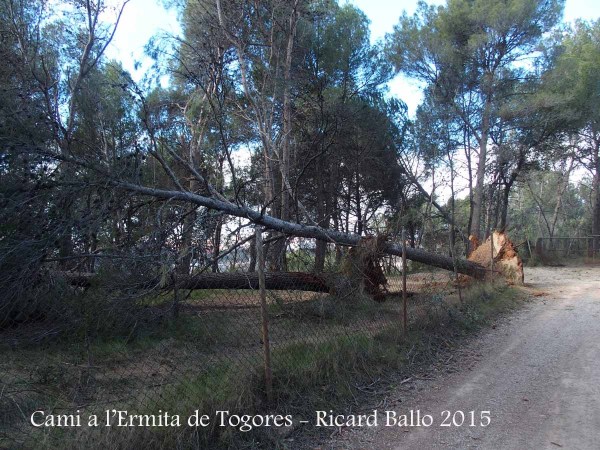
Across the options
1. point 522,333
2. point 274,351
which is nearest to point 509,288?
point 522,333

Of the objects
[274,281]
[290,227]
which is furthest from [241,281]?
[290,227]

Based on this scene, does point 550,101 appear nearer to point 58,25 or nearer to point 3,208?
point 58,25

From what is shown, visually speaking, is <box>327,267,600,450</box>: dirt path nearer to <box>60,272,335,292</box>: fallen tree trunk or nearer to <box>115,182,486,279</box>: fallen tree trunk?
<box>60,272,335,292</box>: fallen tree trunk

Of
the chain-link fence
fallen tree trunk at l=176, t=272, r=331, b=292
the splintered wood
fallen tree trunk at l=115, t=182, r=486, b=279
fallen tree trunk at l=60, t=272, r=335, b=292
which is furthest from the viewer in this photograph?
the splintered wood

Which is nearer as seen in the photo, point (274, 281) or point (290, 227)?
point (290, 227)

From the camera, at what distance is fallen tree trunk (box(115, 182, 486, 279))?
547 cm

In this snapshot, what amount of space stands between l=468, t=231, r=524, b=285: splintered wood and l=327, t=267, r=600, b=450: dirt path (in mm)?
5825

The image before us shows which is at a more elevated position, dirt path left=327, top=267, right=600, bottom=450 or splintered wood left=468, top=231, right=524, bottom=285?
splintered wood left=468, top=231, right=524, bottom=285

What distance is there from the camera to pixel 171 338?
700 centimetres

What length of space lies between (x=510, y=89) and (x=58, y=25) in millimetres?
18470

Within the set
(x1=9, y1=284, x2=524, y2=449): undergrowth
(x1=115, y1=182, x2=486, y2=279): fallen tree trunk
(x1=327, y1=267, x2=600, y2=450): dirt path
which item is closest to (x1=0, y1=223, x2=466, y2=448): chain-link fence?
(x1=9, y1=284, x2=524, y2=449): undergrowth

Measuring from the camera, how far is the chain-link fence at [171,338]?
11.9 feet

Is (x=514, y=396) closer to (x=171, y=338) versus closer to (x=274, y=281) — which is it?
(x=274, y=281)

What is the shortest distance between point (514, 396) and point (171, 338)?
15.7 feet
